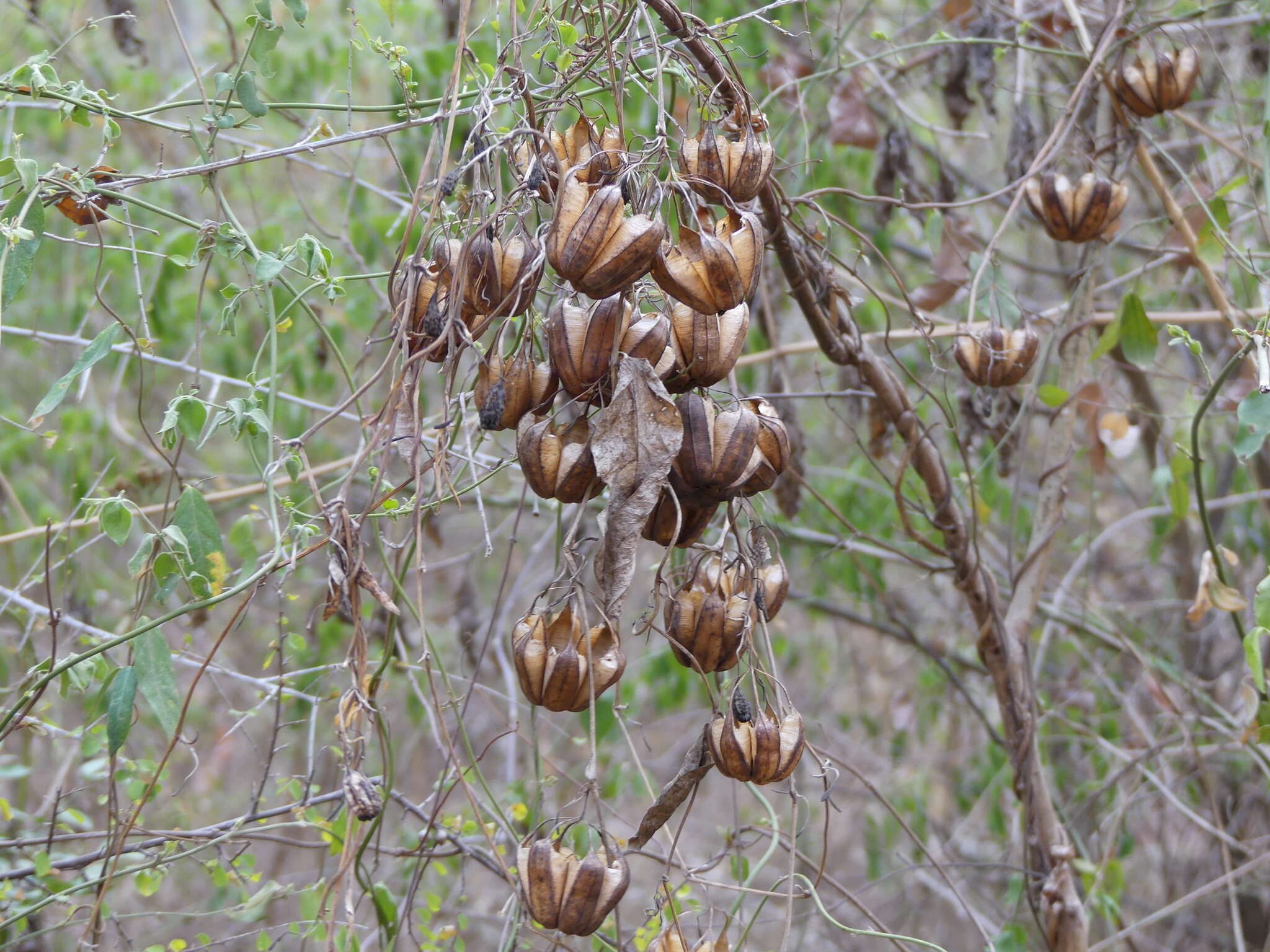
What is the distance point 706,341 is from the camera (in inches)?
33.2

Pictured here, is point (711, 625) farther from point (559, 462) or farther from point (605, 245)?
point (605, 245)

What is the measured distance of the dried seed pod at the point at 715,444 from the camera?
0.84 m

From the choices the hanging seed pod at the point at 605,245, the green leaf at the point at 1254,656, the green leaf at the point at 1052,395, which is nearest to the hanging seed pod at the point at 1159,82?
the green leaf at the point at 1052,395

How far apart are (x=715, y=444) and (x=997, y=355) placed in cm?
70

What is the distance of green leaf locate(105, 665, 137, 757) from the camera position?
103cm

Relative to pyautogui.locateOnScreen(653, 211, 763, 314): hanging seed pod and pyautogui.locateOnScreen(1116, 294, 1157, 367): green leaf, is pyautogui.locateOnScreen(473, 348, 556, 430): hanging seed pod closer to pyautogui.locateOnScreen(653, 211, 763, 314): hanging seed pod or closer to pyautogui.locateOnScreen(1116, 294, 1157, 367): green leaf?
pyautogui.locateOnScreen(653, 211, 763, 314): hanging seed pod

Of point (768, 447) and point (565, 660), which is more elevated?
point (768, 447)

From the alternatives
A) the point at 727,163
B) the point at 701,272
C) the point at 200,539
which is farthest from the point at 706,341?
the point at 200,539

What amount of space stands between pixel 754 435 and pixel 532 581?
7.91ft

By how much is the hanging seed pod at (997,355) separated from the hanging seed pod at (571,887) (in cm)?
85

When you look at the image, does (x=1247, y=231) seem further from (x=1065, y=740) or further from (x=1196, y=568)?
(x=1065, y=740)

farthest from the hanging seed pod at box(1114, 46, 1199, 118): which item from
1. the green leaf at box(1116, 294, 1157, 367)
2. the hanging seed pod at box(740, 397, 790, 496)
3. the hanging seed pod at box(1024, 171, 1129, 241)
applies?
the hanging seed pod at box(740, 397, 790, 496)

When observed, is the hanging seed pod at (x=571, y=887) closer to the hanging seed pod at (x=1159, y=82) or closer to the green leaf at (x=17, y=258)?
the green leaf at (x=17, y=258)

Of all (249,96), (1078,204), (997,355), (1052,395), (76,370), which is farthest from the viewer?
(1052,395)
